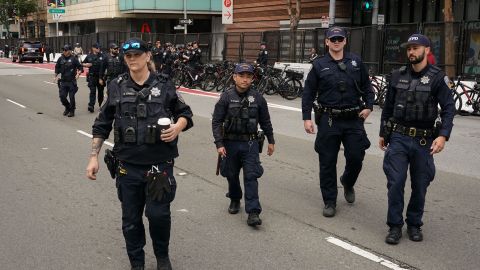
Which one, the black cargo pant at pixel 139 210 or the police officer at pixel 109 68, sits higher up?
the police officer at pixel 109 68

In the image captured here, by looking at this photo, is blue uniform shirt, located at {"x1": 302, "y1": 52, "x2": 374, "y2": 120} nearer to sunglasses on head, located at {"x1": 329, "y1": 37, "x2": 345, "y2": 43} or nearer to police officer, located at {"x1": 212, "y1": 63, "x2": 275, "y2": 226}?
sunglasses on head, located at {"x1": 329, "y1": 37, "x2": 345, "y2": 43}

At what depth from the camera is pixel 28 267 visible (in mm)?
4375

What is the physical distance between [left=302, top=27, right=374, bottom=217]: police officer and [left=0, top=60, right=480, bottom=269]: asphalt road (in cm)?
57

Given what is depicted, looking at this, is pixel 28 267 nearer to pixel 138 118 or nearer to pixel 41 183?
pixel 138 118

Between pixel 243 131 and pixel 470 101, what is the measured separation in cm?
1076

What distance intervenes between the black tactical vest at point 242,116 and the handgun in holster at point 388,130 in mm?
1237

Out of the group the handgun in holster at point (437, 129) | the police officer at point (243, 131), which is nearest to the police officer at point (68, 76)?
the police officer at point (243, 131)

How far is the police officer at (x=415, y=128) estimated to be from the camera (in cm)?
471

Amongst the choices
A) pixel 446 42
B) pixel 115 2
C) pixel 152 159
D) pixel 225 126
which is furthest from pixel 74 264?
pixel 115 2

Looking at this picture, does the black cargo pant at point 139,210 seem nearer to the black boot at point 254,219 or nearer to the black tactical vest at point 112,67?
the black boot at point 254,219

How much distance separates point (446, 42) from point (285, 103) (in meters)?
5.09

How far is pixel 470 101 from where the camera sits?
46.9 ft

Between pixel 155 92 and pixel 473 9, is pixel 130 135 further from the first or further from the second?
pixel 473 9

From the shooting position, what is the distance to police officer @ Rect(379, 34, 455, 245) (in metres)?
4.71
